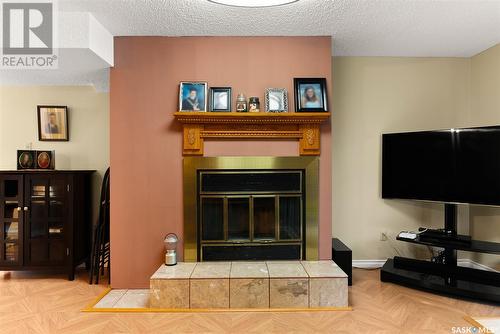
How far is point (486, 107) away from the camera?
319cm

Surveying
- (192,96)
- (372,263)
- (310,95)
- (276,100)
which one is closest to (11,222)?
(192,96)

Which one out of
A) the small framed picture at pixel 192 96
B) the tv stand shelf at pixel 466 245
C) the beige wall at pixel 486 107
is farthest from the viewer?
the beige wall at pixel 486 107

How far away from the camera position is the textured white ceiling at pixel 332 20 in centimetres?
228

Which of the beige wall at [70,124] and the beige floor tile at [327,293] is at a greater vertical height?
the beige wall at [70,124]

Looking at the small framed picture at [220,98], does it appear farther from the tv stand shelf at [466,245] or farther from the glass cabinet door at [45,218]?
the tv stand shelf at [466,245]

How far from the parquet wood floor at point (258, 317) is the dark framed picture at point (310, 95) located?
176cm

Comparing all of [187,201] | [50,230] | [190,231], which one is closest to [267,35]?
[187,201]

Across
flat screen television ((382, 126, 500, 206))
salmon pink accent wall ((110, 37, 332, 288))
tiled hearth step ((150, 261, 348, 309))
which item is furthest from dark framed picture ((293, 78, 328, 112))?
tiled hearth step ((150, 261, 348, 309))

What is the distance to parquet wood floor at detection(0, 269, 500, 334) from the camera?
2137 millimetres

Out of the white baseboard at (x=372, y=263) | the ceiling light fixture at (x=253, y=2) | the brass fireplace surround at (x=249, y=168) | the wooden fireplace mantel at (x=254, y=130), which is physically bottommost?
the white baseboard at (x=372, y=263)

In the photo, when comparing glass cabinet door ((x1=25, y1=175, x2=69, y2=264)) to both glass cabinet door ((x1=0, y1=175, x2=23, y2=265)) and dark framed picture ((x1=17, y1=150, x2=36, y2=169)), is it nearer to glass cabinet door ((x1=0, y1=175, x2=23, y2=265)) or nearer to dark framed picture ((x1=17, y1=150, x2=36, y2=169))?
glass cabinet door ((x1=0, y1=175, x2=23, y2=265))

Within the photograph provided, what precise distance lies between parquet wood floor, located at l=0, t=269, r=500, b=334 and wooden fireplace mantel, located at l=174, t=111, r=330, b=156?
1.41m

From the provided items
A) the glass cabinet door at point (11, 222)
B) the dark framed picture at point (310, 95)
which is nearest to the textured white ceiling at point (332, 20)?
the dark framed picture at point (310, 95)

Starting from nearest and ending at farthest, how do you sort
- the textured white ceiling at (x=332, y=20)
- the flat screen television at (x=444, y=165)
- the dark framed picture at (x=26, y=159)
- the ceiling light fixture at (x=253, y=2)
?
the ceiling light fixture at (x=253, y=2) → the textured white ceiling at (x=332, y=20) → the flat screen television at (x=444, y=165) → the dark framed picture at (x=26, y=159)
